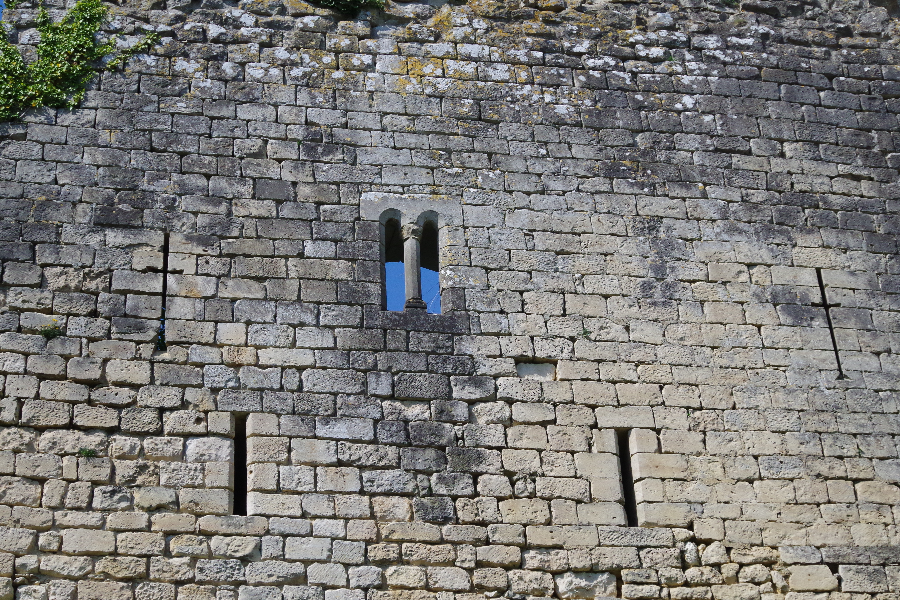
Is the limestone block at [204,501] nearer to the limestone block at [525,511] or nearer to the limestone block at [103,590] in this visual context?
the limestone block at [103,590]

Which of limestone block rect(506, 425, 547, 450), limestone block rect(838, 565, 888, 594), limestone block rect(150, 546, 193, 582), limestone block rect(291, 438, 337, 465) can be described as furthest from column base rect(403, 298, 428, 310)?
limestone block rect(838, 565, 888, 594)

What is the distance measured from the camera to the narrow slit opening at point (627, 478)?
8.08 m

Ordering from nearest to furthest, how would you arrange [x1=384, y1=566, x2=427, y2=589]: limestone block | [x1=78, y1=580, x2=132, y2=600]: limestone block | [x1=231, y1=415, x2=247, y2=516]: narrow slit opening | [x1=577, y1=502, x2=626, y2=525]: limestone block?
1. [x1=78, y1=580, x2=132, y2=600]: limestone block
2. [x1=384, y1=566, x2=427, y2=589]: limestone block
3. [x1=231, y1=415, x2=247, y2=516]: narrow slit opening
4. [x1=577, y1=502, x2=626, y2=525]: limestone block

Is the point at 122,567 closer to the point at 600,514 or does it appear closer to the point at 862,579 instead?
the point at 600,514

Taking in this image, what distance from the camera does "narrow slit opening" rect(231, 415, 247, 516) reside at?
770 centimetres

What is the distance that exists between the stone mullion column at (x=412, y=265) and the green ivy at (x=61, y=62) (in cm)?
232

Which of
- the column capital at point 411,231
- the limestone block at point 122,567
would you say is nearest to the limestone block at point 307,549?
the limestone block at point 122,567

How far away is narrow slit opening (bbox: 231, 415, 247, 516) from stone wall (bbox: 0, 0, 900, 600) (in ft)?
0.14

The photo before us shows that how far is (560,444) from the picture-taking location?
26.5 feet

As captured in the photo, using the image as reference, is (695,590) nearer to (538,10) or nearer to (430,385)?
(430,385)

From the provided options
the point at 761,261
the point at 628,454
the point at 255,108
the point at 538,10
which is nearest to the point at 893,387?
the point at 761,261

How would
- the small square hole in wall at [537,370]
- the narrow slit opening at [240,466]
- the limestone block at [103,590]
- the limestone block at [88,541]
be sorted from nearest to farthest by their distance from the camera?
the limestone block at [103,590] → the limestone block at [88,541] → the narrow slit opening at [240,466] → the small square hole in wall at [537,370]

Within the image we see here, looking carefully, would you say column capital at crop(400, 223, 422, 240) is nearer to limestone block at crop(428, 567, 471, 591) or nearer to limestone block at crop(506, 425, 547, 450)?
limestone block at crop(506, 425, 547, 450)

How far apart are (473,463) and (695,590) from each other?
1.54 metres
